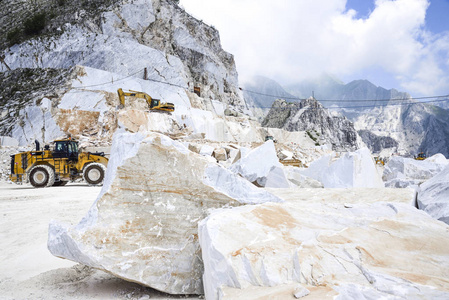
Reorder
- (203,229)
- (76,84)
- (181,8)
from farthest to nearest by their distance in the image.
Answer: (181,8), (76,84), (203,229)

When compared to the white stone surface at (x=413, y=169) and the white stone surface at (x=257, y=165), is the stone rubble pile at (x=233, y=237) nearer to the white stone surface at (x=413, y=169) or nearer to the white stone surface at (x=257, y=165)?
the white stone surface at (x=257, y=165)

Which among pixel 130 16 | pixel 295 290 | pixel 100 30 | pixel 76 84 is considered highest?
pixel 130 16

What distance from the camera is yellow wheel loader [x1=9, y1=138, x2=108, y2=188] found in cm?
966

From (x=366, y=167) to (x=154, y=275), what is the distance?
499 centimetres

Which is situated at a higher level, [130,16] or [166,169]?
[130,16]

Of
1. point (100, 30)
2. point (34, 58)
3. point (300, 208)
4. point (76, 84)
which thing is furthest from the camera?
point (100, 30)

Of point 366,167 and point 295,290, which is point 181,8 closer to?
point 366,167

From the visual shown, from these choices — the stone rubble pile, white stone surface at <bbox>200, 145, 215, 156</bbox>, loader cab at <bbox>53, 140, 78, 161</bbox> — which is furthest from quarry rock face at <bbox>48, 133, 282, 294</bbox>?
white stone surface at <bbox>200, 145, 215, 156</bbox>

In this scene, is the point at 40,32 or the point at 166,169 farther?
the point at 40,32

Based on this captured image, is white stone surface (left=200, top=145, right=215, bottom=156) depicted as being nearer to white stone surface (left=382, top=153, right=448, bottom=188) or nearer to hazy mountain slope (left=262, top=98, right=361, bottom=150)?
white stone surface (left=382, top=153, right=448, bottom=188)

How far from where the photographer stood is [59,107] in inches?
757

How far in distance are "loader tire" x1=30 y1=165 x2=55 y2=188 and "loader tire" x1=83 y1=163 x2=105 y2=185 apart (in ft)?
4.24

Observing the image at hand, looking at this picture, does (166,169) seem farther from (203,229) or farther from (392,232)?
(392,232)

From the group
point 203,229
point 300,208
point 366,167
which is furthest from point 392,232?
point 366,167
